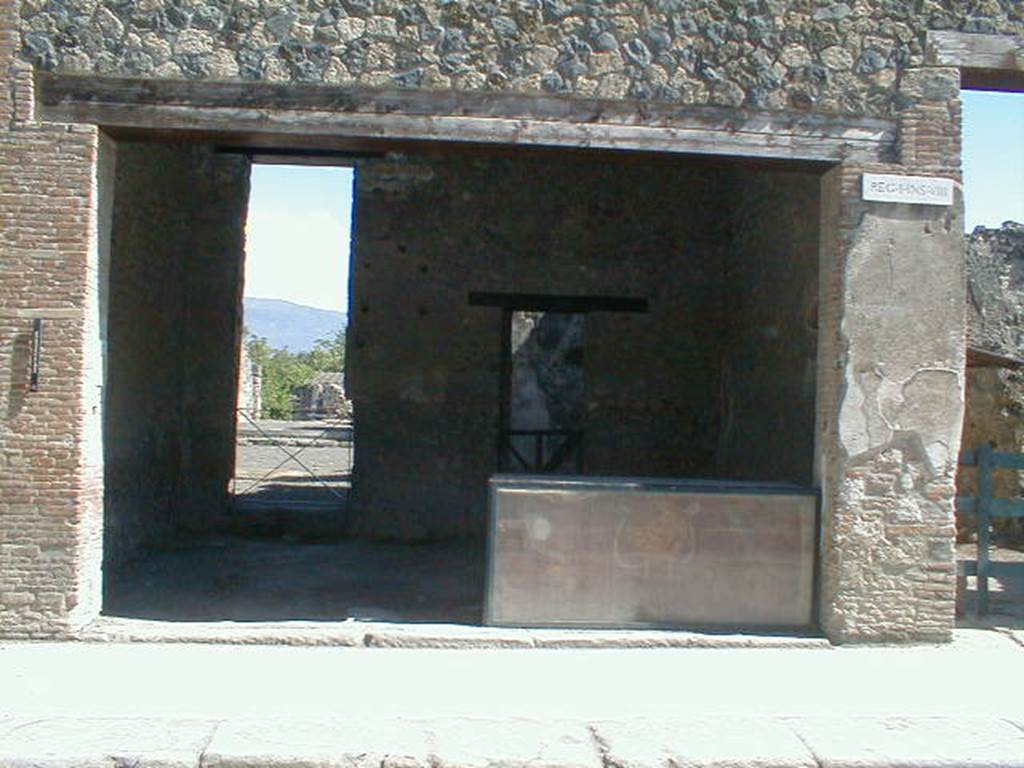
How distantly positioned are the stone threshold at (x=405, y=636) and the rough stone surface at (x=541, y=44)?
3.74m

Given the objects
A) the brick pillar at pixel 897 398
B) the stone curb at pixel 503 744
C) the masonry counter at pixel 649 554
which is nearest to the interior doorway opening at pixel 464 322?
the masonry counter at pixel 649 554

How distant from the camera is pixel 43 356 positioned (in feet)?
24.9

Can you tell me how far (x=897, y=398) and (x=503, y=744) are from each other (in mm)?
3986

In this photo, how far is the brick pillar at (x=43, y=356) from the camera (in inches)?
298

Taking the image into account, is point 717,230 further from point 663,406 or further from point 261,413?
point 261,413

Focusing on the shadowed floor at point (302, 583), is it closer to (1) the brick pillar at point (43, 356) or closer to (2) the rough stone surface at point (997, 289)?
(1) the brick pillar at point (43, 356)

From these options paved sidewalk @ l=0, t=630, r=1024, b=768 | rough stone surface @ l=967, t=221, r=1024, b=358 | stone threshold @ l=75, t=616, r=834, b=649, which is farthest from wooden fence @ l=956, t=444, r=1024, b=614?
rough stone surface @ l=967, t=221, r=1024, b=358

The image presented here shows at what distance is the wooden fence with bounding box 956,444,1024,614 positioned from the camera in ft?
29.9

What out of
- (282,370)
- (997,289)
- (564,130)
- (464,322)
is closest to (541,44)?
(564,130)

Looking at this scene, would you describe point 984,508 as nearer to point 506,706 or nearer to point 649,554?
point 649,554

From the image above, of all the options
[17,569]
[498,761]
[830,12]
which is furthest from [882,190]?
[17,569]

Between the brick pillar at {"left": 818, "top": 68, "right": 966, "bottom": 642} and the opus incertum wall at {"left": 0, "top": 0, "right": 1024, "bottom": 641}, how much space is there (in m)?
0.01

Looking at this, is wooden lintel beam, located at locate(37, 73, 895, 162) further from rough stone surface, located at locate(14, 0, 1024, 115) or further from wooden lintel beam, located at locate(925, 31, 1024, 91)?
wooden lintel beam, located at locate(925, 31, 1024, 91)

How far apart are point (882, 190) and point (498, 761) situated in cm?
489
